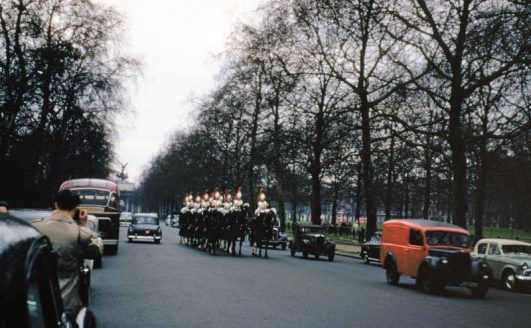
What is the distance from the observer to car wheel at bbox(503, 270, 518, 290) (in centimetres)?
2167

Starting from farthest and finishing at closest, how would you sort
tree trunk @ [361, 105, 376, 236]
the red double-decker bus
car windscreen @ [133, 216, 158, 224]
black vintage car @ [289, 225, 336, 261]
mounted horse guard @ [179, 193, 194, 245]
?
car windscreen @ [133, 216, 158, 224] → mounted horse guard @ [179, 193, 194, 245] → black vintage car @ [289, 225, 336, 261] → tree trunk @ [361, 105, 376, 236] → the red double-decker bus

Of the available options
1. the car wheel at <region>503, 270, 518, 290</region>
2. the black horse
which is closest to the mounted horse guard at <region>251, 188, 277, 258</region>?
the black horse

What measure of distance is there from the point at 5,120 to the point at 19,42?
3.64m

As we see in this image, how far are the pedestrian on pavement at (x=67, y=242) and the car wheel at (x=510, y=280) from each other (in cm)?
1771

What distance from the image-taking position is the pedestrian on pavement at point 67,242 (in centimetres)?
608

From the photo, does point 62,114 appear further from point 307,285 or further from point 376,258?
point 307,285

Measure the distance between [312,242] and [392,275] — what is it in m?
12.7

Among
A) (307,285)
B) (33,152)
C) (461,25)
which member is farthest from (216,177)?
(307,285)

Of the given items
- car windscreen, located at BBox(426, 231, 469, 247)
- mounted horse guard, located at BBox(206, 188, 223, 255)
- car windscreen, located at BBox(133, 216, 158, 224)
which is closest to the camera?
car windscreen, located at BBox(426, 231, 469, 247)

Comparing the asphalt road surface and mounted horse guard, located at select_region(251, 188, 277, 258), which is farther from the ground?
mounted horse guard, located at select_region(251, 188, 277, 258)

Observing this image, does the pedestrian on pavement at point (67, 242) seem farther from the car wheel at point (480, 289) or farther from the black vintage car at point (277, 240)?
the black vintage car at point (277, 240)

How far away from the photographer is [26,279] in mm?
2902

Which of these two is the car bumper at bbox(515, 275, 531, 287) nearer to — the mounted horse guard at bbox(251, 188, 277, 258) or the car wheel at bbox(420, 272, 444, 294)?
the car wheel at bbox(420, 272, 444, 294)

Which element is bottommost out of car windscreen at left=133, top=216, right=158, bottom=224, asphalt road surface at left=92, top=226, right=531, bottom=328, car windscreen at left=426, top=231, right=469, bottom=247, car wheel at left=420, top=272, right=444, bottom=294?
asphalt road surface at left=92, top=226, right=531, bottom=328
